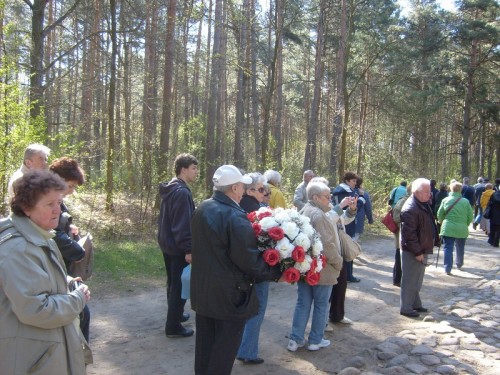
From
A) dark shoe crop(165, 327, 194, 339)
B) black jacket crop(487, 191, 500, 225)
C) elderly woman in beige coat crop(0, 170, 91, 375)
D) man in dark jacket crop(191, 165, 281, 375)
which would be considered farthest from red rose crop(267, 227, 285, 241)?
black jacket crop(487, 191, 500, 225)

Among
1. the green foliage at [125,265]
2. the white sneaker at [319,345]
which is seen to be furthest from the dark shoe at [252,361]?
the green foliage at [125,265]

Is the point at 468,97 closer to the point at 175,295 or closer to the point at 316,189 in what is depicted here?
the point at 316,189

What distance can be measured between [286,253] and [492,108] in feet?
89.2

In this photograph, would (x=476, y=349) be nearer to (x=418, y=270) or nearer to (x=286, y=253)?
(x=418, y=270)

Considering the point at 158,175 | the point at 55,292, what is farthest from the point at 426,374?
the point at 158,175

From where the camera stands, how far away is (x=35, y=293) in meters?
2.32

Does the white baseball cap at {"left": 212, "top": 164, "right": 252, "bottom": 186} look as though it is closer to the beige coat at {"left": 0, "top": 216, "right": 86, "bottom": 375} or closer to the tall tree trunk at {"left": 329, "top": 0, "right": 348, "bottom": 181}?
the beige coat at {"left": 0, "top": 216, "right": 86, "bottom": 375}

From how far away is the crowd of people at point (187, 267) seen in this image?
2.32 m

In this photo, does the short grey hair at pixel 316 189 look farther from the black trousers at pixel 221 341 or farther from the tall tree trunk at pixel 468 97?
the tall tree trunk at pixel 468 97

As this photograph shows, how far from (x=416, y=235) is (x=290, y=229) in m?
3.23

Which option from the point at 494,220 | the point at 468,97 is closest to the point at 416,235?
the point at 494,220

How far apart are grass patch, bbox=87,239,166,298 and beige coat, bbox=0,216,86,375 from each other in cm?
500

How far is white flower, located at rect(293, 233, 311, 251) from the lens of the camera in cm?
385

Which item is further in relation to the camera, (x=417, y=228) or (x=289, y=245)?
(x=417, y=228)
